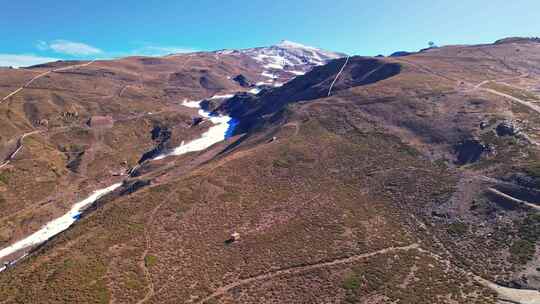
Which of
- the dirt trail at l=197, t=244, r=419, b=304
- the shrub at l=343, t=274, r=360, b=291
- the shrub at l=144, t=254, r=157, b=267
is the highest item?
the shrub at l=144, t=254, r=157, b=267

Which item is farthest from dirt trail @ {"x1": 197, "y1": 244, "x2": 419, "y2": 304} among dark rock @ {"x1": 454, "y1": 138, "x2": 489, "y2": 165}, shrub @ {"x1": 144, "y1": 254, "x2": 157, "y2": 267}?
dark rock @ {"x1": 454, "y1": 138, "x2": 489, "y2": 165}

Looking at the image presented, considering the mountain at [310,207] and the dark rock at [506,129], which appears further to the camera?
the dark rock at [506,129]

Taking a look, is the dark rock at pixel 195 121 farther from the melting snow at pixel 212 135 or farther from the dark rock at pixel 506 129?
the dark rock at pixel 506 129

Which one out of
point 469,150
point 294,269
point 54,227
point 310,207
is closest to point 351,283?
point 294,269

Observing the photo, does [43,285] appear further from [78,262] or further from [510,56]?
[510,56]

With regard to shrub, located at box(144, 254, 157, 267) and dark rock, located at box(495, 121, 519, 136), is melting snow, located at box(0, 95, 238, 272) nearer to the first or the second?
shrub, located at box(144, 254, 157, 267)

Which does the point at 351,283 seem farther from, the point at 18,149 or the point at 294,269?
the point at 18,149

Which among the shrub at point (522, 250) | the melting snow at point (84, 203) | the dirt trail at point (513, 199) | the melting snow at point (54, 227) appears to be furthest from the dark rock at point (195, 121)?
the shrub at point (522, 250)

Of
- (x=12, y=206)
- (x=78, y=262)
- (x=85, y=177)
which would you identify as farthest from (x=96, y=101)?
(x=78, y=262)
